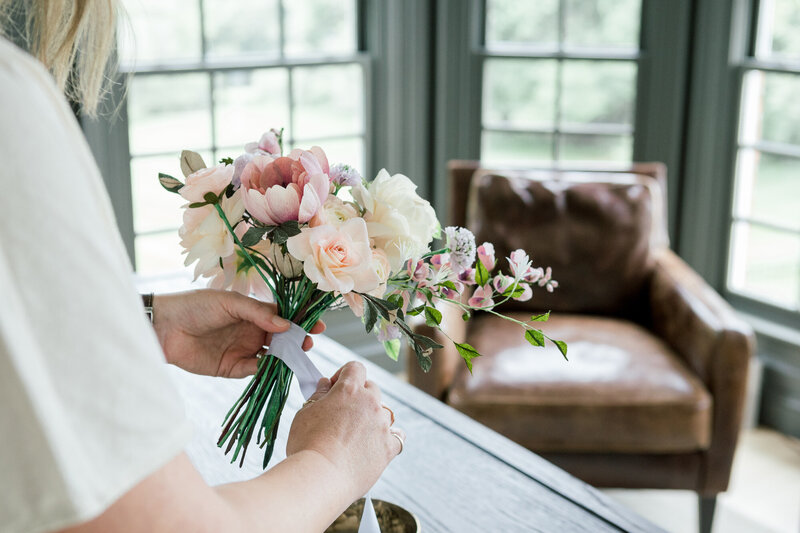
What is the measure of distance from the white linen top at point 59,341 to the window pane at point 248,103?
278 cm

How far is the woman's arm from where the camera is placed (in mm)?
585

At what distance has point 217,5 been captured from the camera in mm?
3150

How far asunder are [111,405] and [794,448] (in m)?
3.06

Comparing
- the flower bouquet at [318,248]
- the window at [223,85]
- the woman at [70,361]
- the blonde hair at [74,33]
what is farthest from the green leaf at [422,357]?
the window at [223,85]

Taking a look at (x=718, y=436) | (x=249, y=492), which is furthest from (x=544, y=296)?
(x=249, y=492)

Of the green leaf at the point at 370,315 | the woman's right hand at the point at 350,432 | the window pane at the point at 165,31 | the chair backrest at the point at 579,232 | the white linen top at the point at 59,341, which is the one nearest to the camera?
the white linen top at the point at 59,341

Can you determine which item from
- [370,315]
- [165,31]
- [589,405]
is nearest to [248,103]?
[165,31]

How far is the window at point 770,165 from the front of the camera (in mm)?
3096

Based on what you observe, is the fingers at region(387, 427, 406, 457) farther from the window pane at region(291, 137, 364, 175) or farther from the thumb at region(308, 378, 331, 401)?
the window pane at region(291, 137, 364, 175)

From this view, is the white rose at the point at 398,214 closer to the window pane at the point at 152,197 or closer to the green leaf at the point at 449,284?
the green leaf at the point at 449,284

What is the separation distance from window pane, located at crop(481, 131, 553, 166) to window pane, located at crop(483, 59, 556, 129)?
0.14ft

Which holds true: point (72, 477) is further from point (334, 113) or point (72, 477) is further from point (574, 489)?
point (334, 113)

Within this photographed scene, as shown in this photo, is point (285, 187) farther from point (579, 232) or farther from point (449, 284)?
point (579, 232)

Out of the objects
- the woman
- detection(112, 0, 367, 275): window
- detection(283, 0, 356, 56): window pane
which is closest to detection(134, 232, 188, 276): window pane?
detection(112, 0, 367, 275): window
